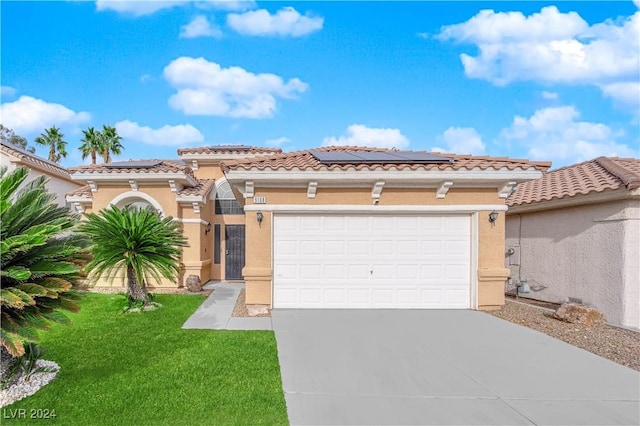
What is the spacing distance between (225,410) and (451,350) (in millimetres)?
4069

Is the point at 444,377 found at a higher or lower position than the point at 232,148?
lower

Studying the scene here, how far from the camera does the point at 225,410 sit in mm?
3779

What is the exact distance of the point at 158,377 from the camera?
15.2ft

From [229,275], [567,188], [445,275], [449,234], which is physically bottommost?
[229,275]

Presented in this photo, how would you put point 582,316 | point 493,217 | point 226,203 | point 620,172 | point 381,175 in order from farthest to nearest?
point 226,203 < point 493,217 < point 381,175 < point 620,172 < point 582,316

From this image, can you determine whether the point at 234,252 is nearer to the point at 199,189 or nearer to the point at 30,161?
the point at 199,189

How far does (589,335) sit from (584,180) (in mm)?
4592

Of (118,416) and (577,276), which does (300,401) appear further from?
(577,276)

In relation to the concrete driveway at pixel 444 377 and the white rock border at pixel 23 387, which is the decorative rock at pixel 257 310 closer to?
the concrete driveway at pixel 444 377

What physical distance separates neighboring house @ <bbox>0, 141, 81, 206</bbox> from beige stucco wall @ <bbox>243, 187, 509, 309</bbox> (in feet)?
30.3

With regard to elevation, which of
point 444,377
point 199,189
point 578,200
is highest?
point 199,189

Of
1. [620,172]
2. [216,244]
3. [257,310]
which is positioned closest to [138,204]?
[216,244]

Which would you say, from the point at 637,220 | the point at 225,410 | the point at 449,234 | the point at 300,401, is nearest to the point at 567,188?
the point at 637,220

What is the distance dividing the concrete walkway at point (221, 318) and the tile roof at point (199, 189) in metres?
3.83
